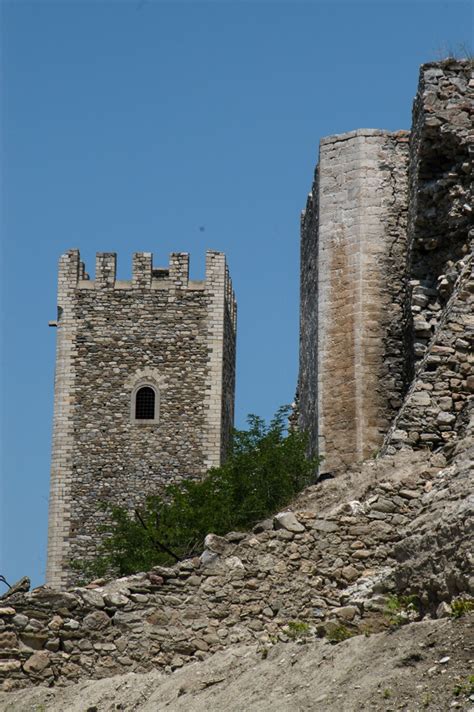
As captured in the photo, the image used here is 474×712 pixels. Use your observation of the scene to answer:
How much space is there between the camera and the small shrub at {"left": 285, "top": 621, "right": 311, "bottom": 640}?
10.6 metres

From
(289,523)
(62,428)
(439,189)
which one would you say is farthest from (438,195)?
(62,428)

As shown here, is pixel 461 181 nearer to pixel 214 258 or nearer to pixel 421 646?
pixel 421 646

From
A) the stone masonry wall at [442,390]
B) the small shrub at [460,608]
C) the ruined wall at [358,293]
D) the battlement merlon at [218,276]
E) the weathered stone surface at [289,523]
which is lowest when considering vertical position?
the small shrub at [460,608]

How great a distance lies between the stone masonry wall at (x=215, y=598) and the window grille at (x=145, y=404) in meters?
32.3

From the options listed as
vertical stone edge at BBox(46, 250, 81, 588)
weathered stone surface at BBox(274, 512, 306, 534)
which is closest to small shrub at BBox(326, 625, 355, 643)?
weathered stone surface at BBox(274, 512, 306, 534)

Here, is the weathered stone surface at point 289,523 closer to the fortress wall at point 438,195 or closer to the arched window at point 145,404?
the fortress wall at point 438,195

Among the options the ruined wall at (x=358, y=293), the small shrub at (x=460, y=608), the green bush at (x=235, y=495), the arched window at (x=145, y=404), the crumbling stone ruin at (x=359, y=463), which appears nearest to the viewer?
the small shrub at (x=460, y=608)

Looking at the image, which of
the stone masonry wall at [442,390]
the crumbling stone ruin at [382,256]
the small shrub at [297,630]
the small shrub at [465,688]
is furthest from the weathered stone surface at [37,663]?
the crumbling stone ruin at [382,256]

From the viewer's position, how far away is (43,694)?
11.7 m

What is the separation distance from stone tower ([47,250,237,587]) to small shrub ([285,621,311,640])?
32121mm

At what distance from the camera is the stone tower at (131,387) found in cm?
4394

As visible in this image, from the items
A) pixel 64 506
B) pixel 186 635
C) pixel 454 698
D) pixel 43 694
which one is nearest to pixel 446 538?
pixel 454 698

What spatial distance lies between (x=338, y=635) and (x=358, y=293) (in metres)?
8.45

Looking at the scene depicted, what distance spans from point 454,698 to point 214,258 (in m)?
38.8
